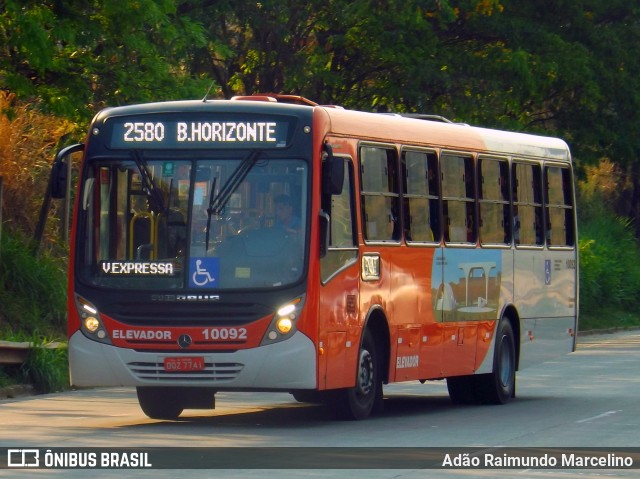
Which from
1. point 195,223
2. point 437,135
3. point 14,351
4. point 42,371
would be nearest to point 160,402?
point 195,223

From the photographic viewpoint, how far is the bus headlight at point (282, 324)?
13.8m

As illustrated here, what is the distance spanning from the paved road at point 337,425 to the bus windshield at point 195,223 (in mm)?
1401

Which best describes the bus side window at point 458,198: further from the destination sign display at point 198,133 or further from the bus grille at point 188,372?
the bus grille at point 188,372

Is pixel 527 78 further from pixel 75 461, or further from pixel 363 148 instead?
pixel 75 461

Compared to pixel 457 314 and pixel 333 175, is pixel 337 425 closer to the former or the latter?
pixel 333 175

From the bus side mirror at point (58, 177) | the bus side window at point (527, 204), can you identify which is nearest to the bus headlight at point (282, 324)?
the bus side mirror at point (58, 177)

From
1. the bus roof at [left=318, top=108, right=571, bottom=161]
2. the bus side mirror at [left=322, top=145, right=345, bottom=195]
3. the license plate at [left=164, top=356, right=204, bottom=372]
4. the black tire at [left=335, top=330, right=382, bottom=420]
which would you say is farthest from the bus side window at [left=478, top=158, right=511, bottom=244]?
the license plate at [left=164, top=356, right=204, bottom=372]

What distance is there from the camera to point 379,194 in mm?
15453

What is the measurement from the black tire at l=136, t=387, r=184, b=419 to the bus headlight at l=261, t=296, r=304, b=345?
163 cm

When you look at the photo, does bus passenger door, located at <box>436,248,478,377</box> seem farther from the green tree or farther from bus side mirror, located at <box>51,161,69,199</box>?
the green tree

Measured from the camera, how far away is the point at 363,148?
15234 mm

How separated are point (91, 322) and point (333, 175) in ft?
8.43

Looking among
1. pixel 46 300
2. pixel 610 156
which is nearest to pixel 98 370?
pixel 46 300

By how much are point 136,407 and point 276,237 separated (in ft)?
12.9
